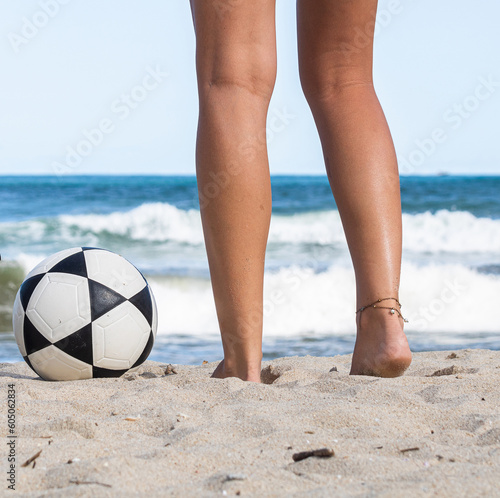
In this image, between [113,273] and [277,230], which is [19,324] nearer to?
[113,273]

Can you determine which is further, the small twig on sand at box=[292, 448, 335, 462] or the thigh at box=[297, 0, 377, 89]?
the thigh at box=[297, 0, 377, 89]

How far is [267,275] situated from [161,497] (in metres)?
5.28

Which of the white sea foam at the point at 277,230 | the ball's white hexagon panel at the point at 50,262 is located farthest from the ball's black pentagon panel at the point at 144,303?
the white sea foam at the point at 277,230

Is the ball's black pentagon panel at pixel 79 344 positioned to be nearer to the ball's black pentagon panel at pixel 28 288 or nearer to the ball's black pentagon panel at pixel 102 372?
the ball's black pentagon panel at pixel 102 372

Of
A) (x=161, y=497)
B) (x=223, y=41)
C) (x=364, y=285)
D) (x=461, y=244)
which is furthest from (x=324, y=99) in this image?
(x=461, y=244)

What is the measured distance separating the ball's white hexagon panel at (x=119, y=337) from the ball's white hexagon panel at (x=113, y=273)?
61mm

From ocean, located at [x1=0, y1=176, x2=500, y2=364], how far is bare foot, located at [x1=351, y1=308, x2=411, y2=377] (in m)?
1.48

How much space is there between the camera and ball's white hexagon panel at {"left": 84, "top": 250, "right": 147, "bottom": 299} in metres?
2.15

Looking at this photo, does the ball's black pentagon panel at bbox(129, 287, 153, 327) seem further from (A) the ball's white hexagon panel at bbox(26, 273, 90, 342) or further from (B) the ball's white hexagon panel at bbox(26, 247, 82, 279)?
(B) the ball's white hexagon panel at bbox(26, 247, 82, 279)

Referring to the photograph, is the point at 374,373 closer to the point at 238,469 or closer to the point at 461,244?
the point at 238,469

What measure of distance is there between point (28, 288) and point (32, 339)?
0.18 m

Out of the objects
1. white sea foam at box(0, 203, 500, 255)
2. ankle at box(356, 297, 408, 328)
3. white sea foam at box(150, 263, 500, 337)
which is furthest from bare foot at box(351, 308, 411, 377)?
white sea foam at box(0, 203, 500, 255)

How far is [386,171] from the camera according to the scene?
1.87 meters

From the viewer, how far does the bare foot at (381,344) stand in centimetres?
178
